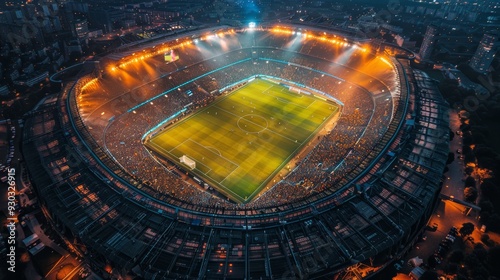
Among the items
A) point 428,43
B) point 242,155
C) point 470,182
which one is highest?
point 428,43

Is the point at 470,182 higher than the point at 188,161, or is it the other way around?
the point at 470,182

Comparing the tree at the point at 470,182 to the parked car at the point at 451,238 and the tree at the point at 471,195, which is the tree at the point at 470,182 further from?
the parked car at the point at 451,238

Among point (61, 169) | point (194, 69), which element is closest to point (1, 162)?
point (61, 169)

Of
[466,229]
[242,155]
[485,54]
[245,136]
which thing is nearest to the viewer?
[466,229]

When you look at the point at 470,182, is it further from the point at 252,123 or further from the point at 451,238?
the point at 252,123

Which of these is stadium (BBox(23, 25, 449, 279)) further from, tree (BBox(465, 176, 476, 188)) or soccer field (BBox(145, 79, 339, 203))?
tree (BBox(465, 176, 476, 188))

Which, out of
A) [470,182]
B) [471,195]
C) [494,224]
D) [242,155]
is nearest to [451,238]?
[494,224]
